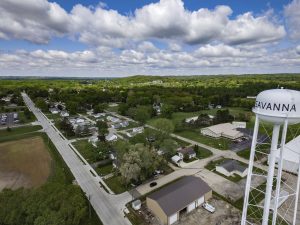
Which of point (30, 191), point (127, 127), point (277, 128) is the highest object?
point (277, 128)

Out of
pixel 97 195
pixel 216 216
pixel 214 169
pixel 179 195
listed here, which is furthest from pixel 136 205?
pixel 214 169

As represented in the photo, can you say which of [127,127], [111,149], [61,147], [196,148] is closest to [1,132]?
[61,147]

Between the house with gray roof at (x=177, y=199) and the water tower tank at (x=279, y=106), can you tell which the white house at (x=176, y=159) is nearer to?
the house with gray roof at (x=177, y=199)

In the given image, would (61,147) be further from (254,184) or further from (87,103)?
(87,103)

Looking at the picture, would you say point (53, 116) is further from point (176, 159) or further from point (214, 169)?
point (214, 169)

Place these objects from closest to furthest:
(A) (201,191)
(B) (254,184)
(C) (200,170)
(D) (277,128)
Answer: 1. (D) (277,128)
2. (A) (201,191)
3. (B) (254,184)
4. (C) (200,170)

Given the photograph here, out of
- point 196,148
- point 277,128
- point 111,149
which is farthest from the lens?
point 196,148

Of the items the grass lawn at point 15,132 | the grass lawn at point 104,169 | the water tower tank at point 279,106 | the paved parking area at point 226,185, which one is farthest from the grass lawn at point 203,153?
the grass lawn at point 15,132
